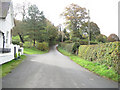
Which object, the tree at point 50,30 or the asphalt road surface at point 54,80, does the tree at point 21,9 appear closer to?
the tree at point 50,30

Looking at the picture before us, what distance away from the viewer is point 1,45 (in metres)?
14.9

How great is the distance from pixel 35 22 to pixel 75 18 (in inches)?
527

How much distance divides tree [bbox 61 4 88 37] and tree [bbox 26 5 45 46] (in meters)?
9.53

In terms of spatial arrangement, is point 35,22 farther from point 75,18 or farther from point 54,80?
point 54,80

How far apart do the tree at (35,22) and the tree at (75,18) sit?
953 cm

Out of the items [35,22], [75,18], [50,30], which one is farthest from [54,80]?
[50,30]

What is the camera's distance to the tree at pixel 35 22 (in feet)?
123

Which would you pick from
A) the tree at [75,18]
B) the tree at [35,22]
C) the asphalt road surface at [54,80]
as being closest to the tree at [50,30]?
the tree at [35,22]

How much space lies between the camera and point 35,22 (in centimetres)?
3847

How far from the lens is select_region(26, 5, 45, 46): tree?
37.5 metres

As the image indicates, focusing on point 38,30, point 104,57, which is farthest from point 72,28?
point 104,57

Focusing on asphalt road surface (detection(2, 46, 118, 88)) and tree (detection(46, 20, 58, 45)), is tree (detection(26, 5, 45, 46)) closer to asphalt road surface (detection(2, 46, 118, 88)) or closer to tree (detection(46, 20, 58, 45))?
tree (detection(46, 20, 58, 45))

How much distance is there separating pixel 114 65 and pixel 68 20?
91.9 feet

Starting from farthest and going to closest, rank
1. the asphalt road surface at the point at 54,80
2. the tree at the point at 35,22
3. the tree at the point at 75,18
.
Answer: the tree at the point at 35,22, the tree at the point at 75,18, the asphalt road surface at the point at 54,80
